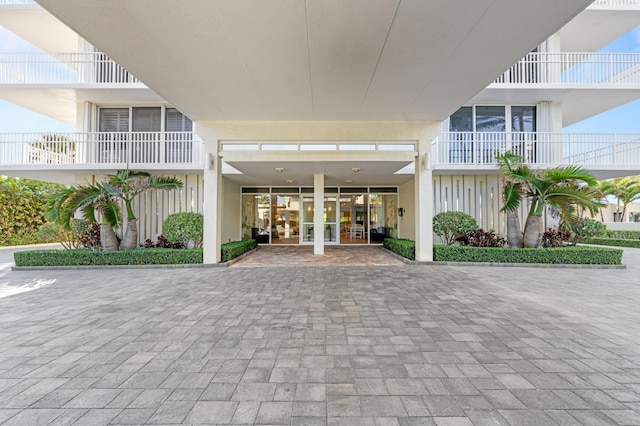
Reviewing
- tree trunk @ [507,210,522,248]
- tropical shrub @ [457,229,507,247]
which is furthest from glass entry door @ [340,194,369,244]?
→ tree trunk @ [507,210,522,248]

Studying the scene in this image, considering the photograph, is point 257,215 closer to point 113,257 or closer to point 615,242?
point 113,257

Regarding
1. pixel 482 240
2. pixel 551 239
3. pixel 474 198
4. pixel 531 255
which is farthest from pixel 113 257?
pixel 551 239

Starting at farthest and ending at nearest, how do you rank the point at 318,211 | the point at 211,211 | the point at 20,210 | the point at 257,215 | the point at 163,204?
the point at 257,215, the point at 20,210, the point at 163,204, the point at 318,211, the point at 211,211

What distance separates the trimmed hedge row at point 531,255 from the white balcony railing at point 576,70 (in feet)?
21.7

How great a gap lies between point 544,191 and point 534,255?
1.92 m

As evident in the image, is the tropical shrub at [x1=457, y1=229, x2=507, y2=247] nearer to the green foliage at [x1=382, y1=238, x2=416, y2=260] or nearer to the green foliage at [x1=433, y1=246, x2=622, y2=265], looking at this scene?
the green foliage at [x1=433, y1=246, x2=622, y2=265]

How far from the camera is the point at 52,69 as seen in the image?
10328 millimetres

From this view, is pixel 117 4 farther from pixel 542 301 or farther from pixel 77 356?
pixel 542 301

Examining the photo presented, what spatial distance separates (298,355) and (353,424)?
107 centimetres

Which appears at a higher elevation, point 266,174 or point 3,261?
point 266,174

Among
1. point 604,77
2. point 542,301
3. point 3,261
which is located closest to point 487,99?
point 604,77

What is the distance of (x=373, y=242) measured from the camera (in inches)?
Result: 544

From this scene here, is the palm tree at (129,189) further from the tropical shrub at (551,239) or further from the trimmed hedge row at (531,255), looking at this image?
the tropical shrub at (551,239)

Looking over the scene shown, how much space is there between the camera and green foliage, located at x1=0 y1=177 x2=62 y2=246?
40.0ft
